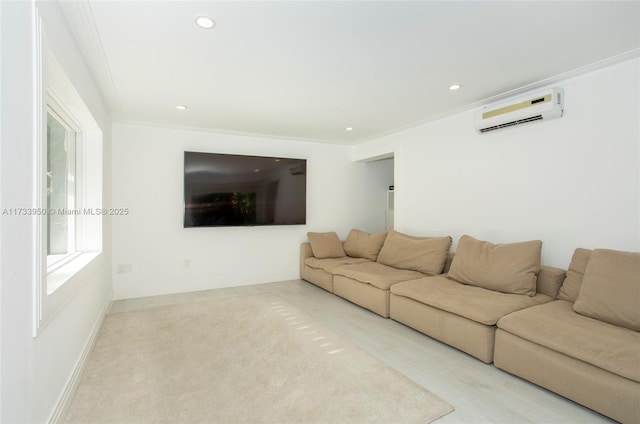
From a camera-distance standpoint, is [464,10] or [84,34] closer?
[464,10]

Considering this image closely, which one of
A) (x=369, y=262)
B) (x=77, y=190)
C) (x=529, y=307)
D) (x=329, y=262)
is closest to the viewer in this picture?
(x=529, y=307)

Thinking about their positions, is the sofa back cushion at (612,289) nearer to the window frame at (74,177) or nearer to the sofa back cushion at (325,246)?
the sofa back cushion at (325,246)

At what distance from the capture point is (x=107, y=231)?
362 centimetres

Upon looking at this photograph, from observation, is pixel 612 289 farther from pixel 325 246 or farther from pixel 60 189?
pixel 60 189

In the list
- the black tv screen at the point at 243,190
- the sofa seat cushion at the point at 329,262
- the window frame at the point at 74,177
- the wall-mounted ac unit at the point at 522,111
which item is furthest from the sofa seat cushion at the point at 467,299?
the window frame at the point at 74,177

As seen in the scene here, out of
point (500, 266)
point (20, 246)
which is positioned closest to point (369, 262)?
point (500, 266)

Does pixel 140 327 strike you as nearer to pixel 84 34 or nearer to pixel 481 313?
pixel 84 34

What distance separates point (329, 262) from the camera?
15.0 feet

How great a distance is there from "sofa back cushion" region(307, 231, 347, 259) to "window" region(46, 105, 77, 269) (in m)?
3.03

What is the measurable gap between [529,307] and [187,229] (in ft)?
13.4

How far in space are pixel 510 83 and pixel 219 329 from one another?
357 centimetres

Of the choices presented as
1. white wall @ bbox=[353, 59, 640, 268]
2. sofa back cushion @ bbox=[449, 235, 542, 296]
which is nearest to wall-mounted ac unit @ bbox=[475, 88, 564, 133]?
white wall @ bbox=[353, 59, 640, 268]

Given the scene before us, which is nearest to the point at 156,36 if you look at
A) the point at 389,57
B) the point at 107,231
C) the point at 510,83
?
the point at 389,57

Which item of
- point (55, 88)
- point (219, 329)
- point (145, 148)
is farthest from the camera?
point (145, 148)
